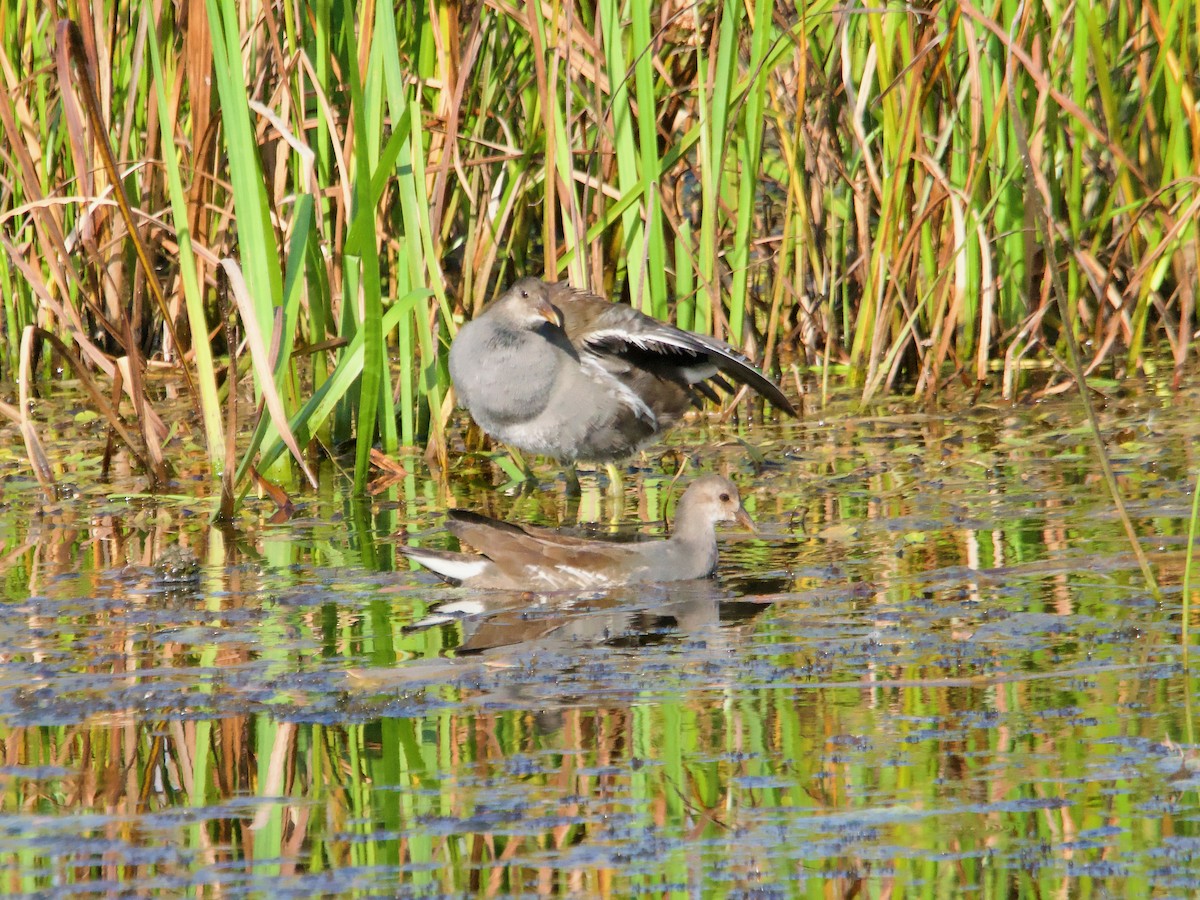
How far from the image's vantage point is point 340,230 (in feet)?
24.5

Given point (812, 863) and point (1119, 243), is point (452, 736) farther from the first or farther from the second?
point (1119, 243)

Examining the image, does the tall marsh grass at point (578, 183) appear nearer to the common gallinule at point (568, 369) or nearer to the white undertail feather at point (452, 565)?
the common gallinule at point (568, 369)

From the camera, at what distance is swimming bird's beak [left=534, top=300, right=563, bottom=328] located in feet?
22.5

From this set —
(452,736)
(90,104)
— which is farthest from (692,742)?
(90,104)

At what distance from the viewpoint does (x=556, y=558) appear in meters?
5.65

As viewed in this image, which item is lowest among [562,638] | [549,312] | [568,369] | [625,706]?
[625,706]

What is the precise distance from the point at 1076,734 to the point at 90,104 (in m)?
3.45

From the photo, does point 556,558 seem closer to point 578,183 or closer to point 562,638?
point 562,638

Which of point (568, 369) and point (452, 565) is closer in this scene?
point (452, 565)

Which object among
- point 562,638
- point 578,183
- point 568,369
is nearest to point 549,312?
point 568,369

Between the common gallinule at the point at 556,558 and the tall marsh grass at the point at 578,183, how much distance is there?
77cm

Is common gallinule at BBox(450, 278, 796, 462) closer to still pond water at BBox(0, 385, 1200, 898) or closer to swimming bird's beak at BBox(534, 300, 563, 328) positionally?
swimming bird's beak at BBox(534, 300, 563, 328)

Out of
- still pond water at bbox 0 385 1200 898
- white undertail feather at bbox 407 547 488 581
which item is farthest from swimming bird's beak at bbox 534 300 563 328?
white undertail feather at bbox 407 547 488 581

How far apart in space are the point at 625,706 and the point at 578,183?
4.69 metres
